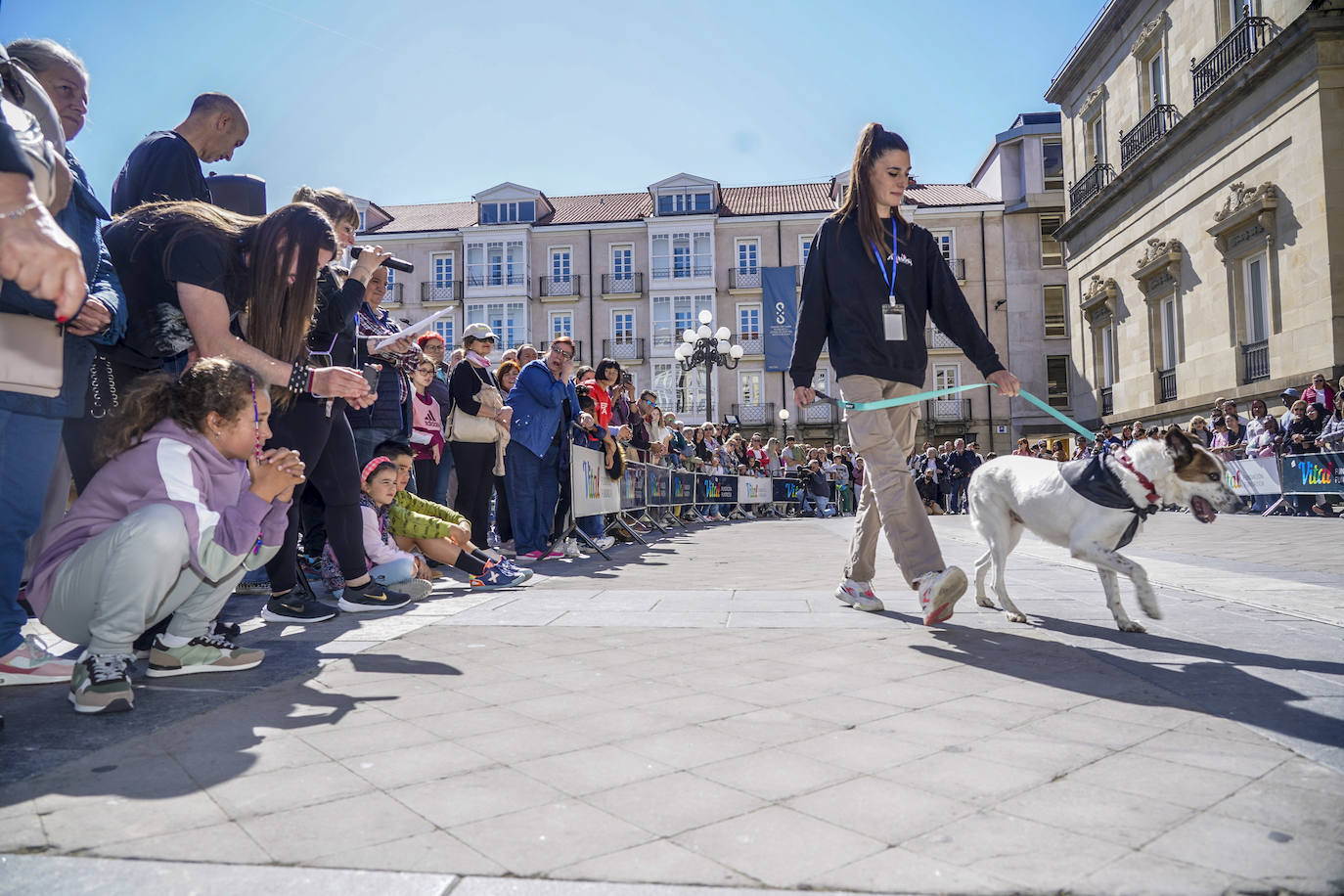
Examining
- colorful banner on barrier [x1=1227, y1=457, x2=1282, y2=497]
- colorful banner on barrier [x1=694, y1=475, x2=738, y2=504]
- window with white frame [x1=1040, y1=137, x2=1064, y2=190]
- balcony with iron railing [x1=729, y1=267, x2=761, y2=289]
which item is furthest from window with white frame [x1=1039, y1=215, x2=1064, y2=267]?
colorful banner on barrier [x1=1227, y1=457, x2=1282, y2=497]

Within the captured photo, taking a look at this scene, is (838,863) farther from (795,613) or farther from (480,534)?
(480,534)

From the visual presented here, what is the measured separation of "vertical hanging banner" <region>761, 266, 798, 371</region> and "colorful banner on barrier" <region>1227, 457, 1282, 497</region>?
18445mm

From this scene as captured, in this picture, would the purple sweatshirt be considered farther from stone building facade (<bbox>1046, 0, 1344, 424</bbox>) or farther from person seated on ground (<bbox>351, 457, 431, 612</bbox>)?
stone building facade (<bbox>1046, 0, 1344, 424</bbox>)

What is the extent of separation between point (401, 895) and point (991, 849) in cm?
102

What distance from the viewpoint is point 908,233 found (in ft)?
16.0

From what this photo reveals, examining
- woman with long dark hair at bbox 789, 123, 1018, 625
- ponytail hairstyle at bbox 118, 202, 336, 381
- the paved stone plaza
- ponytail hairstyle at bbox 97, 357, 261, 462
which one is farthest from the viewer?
woman with long dark hair at bbox 789, 123, 1018, 625

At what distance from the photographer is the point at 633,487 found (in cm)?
1197

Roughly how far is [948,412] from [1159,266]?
19.6 metres

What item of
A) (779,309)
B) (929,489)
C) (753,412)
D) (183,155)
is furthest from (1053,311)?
(183,155)

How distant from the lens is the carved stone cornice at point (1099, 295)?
27230mm

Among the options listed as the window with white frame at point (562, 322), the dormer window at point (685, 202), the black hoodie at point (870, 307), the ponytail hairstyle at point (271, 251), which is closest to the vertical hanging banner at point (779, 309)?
the dormer window at point (685, 202)

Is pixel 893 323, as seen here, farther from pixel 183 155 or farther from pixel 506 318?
pixel 506 318

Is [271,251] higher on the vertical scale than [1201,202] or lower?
lower

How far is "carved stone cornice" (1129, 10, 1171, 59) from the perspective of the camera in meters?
23.4
